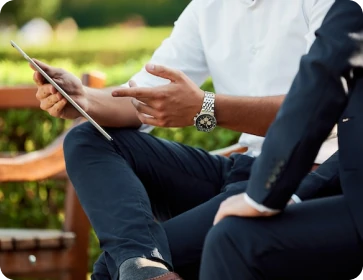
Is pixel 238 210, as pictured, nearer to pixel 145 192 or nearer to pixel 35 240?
pixel 145 192

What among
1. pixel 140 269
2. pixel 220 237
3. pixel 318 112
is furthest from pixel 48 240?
pixel 318 112

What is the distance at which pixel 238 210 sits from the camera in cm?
172

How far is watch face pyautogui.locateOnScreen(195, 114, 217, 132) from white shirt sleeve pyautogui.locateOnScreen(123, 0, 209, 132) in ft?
1.60

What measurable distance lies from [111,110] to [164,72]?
38 cm

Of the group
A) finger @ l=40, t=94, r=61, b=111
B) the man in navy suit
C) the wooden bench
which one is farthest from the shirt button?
the wooden bench

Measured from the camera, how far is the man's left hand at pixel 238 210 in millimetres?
1709

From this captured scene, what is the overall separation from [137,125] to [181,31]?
1.45 ft

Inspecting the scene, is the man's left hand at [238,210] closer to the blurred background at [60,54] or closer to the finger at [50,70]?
the finger at [50,70]

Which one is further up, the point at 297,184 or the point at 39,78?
the point at 297,184

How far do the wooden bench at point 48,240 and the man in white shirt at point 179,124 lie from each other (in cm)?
86

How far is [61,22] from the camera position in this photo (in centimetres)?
2147

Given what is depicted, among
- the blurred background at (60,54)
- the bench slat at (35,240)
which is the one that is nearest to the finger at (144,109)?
the bench slat at (35,240)

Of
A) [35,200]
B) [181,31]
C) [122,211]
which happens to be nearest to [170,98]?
[122,211]

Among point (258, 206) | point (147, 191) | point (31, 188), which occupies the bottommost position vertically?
point (31, 188)
